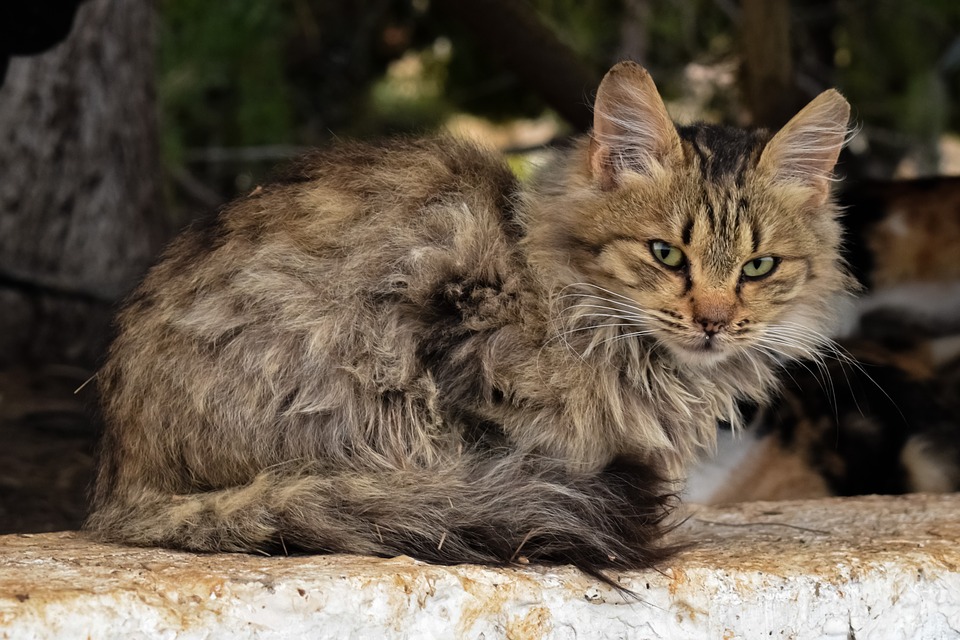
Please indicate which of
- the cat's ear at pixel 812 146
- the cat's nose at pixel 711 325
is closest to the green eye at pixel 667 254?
the cat's nose at pixel 711 325

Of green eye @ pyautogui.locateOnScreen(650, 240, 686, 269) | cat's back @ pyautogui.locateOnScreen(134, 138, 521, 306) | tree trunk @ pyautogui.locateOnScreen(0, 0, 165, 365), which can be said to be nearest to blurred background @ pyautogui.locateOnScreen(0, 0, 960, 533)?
tree trunk @ pyautogui.locateOnScreen(0, 0, 165, 365)

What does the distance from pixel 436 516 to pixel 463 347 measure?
354 millimetres

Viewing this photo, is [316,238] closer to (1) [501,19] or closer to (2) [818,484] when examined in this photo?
(2) [818,484]

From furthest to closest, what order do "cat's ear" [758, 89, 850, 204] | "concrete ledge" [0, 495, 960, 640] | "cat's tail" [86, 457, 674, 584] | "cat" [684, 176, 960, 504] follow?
"cat" [684, 176, 960, 504], "cat's ear" [758, 89, 850, 204], "cat's tail" [86, 457, 674, 584], "concrete ledge" [0, 495, 960, 640]

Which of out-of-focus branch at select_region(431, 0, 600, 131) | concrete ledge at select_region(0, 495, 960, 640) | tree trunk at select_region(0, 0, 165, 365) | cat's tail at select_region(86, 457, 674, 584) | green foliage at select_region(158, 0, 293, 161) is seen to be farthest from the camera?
green foliage at select_region(158, 0, 293, 161)

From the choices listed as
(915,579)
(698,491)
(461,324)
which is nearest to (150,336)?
(461,324)

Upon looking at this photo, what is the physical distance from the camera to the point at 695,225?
2.41 meters

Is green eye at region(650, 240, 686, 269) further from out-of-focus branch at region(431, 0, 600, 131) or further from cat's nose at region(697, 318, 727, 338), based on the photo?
out-of-focus branch at region(431, 0, 600, 131)

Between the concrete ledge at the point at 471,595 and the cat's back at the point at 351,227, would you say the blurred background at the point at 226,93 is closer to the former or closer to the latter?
the cat's back at the point at 351,227

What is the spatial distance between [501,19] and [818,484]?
219cm

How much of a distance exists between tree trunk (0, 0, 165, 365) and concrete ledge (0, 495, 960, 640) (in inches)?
86.1

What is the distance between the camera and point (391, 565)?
2127 mm

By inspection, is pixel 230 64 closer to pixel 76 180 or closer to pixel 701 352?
pixel 76 180

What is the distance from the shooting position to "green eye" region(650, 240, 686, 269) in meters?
2.42
